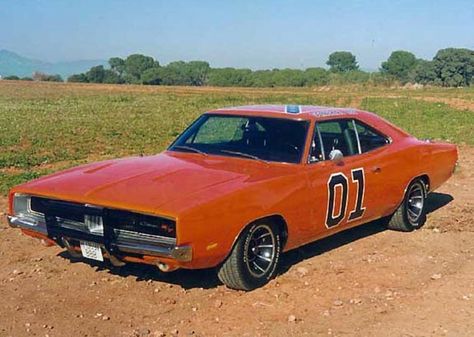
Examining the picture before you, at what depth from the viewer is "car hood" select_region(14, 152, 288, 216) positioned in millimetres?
4691

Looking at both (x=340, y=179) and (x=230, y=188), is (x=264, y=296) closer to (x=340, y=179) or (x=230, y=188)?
(x=230, y=188)

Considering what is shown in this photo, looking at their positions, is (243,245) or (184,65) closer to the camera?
(243,245)

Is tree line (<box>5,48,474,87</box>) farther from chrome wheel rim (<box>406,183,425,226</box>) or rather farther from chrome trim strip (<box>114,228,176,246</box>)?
chrome trim strip (<box>114,228,176,246</box>)

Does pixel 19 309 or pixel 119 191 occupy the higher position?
pixel 119 191

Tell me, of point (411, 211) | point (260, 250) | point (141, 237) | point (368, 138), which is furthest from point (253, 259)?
point (411, 211)

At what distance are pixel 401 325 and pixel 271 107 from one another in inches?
108

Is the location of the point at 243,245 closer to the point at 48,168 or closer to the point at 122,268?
the point at 122,268

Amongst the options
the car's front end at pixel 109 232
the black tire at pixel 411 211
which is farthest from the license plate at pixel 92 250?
the black tire at pixel 411 211

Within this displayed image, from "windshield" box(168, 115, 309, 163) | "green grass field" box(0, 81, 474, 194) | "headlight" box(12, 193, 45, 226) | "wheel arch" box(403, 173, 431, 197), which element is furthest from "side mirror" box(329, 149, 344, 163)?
"green grass field" box(0, 81, 474, 194)

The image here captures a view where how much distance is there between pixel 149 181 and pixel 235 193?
0.69m

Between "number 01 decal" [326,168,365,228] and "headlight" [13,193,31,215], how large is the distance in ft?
8.21

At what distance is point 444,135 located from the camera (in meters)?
16.8

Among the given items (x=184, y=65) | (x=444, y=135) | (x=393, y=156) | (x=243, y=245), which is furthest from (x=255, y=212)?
(x=184, y=65)

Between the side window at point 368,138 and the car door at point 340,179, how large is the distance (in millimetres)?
67
